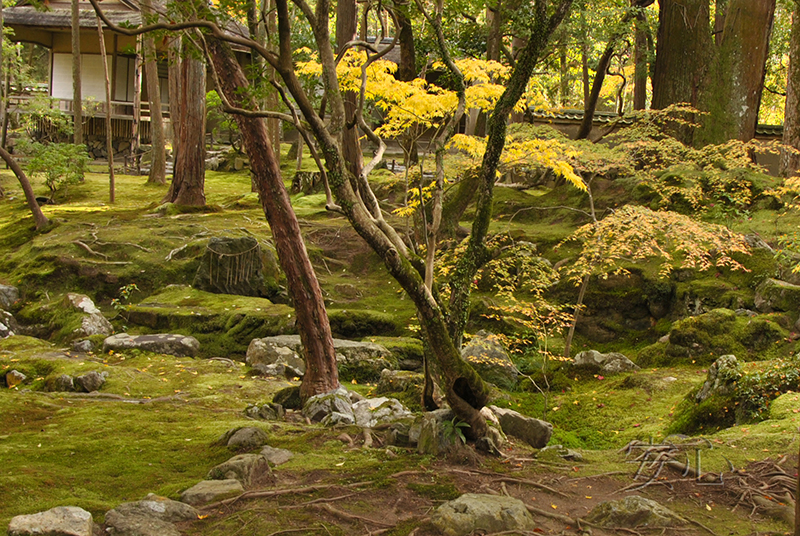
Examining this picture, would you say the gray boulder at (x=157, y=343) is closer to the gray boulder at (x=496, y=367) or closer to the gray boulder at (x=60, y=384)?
the gray boulder at (x=60, y=384)

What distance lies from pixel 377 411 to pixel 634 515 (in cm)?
329

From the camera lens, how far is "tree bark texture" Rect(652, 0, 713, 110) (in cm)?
1331

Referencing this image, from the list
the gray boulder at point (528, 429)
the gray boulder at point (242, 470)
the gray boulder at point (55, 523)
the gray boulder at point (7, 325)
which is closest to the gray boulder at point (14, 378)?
the gray boulder at point (7, 325)

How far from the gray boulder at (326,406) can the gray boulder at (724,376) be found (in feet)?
12.0

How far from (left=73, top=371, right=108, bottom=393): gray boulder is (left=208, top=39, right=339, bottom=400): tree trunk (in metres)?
2.51

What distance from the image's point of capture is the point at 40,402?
21.4 ft

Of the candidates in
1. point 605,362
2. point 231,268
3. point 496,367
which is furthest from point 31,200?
point 605,362

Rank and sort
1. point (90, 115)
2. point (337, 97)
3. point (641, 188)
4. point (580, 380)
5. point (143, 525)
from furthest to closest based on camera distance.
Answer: point (90, 115) < point (641, 188) < point (580, 380) < point (337, 97) < point (143, 525)

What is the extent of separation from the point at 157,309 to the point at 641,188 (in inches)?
385

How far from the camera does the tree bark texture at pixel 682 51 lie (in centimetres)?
1331

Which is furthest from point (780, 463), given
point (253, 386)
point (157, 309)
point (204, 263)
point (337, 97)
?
point (204, 263)

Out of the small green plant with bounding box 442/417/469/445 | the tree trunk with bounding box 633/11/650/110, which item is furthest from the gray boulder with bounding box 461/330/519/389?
the tree trunk with bounding box 633/11/650/110

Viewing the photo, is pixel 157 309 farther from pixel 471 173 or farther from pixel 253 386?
pixel 471 173

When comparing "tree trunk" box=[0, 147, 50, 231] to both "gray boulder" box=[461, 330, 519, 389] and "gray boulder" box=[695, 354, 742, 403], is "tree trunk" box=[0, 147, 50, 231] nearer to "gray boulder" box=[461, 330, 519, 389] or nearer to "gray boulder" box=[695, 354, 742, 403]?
"gray boulder" box=[461, 330, 519, 389]
